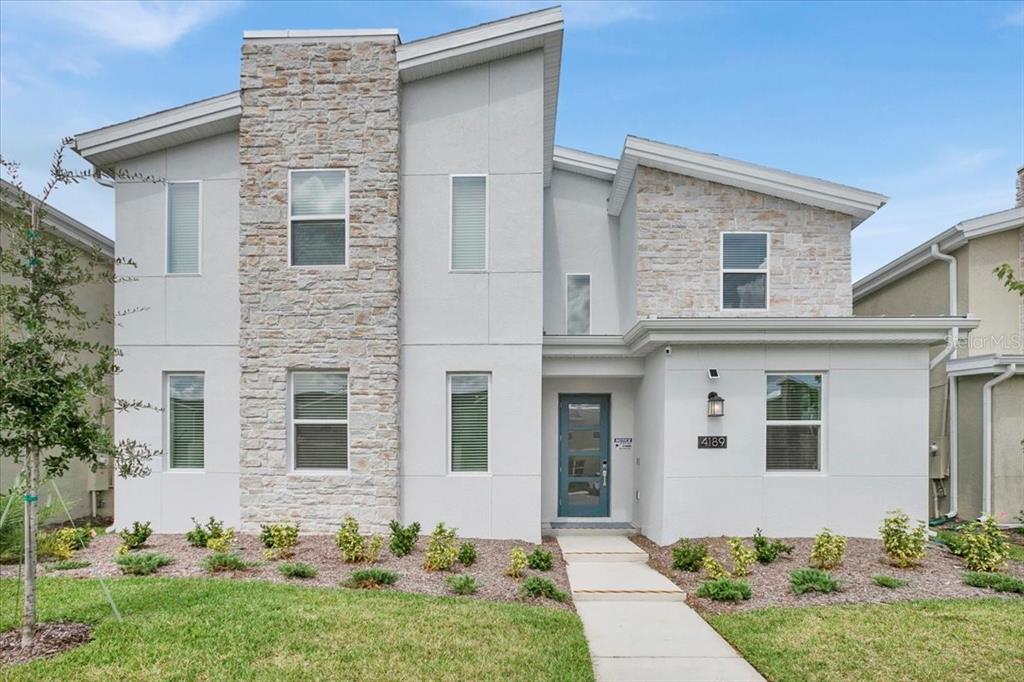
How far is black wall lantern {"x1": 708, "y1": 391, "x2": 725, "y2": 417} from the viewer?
9281 millimetres

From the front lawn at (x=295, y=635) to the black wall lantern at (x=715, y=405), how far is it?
416 centimetres

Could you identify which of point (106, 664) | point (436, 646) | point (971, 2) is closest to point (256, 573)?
point (106, 664)

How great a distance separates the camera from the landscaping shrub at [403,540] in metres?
8.19

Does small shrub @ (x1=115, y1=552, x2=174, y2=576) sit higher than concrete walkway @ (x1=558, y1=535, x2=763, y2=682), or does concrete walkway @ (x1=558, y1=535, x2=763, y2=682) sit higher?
small shrub @ (x1=115, y1=552, x2=174, y2=576)

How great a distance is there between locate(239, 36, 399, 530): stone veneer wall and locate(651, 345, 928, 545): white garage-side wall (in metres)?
4.31

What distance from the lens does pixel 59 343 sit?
213 inches

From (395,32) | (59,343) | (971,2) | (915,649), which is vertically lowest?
(915,649)

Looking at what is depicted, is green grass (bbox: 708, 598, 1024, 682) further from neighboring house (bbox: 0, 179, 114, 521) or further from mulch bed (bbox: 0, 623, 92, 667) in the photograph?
neighboring house (bbox: 0, 179, 114, 521)

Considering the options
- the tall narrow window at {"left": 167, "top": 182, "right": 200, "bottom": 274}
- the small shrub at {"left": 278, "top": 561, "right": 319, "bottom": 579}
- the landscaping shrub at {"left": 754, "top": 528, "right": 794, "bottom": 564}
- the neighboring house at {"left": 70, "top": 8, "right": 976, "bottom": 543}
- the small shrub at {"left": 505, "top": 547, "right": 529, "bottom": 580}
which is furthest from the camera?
the tall narrow window at {"left": 167, "top": 182, "right": 200, "bottom": 274}

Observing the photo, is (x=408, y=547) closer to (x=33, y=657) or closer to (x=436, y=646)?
(x=436, y=646)

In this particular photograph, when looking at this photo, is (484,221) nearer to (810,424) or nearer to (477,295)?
(477,295)

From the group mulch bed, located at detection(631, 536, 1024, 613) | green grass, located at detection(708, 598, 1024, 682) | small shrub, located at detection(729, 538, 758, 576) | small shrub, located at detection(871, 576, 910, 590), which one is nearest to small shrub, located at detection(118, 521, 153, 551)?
mulch bed, located at detection(631, 536, 1024, 613)

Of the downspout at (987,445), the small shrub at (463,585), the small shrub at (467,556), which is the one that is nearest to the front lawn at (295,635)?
the small shrub at (463,585)

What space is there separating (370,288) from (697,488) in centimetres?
573
